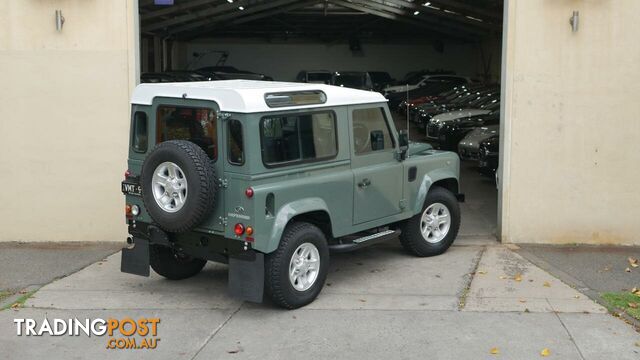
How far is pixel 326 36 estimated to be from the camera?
138 ft

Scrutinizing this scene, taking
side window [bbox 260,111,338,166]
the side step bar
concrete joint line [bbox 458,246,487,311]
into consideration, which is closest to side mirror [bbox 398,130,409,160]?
the side step bar

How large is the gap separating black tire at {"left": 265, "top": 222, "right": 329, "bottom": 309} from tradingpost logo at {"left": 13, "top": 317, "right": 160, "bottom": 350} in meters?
1.10

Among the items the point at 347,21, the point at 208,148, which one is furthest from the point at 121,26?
the point at 347,21

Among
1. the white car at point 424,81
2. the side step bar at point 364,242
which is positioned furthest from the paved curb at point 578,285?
the white car at point 424,81

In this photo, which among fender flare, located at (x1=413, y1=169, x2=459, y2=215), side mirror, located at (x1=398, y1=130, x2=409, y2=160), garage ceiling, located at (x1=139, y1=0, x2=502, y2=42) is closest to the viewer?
side mirror, located at (x1=398, y1=130, x2=409, y2=160)

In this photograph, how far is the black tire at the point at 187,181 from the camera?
21.0 feet

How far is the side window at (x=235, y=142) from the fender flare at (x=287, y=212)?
60cm

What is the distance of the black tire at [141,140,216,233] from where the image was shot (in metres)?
6.41

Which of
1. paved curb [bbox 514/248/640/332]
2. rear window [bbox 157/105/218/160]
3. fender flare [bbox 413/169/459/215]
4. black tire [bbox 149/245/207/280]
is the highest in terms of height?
rear window [bbox 157/105/218/160]

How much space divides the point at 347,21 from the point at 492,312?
32919mm

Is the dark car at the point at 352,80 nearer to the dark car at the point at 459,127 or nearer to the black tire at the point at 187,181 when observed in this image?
the dark car at the point at 459,127

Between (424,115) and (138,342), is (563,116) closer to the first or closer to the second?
(138,342)

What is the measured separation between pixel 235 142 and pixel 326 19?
107 ft

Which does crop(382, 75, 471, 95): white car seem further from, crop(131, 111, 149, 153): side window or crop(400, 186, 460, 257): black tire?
crop(131, 111, 149, 153): side window
